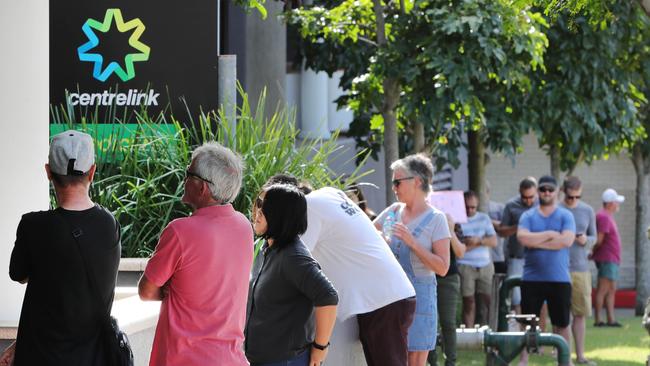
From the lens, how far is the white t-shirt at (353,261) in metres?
7.16

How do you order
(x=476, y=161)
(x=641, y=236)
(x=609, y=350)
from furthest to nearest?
(x=641, y=236), (x=476, y=161), (x=609, y=350)

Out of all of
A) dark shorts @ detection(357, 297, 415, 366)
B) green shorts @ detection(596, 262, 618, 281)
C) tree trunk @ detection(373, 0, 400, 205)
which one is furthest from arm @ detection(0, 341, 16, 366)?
green shorts @ detection(596, 262, 618, 281)

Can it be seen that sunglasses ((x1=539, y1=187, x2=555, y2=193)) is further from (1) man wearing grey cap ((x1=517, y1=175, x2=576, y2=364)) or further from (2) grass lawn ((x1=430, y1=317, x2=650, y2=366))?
(2) grass lawn ((x1=430, y1=317, x2=650, y2=366))

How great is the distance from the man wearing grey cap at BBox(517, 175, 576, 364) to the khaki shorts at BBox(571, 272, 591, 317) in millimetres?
1205

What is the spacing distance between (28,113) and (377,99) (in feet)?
28.8

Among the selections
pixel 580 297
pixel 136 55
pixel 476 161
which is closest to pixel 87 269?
pixel 136 55

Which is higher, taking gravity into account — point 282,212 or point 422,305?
point 282,212

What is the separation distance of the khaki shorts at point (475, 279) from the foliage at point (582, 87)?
2020 mm

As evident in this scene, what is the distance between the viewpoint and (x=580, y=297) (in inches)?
541

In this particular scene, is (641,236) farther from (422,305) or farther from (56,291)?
(56,291)

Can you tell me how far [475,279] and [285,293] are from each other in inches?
376

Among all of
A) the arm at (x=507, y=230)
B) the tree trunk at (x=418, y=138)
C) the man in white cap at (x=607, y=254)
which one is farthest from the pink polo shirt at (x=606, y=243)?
the tree trunk at (x=418, y=138)

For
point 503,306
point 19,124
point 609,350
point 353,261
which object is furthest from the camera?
point 609,350

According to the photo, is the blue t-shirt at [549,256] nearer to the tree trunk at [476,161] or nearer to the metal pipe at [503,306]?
the metal pipe at [503,306]
